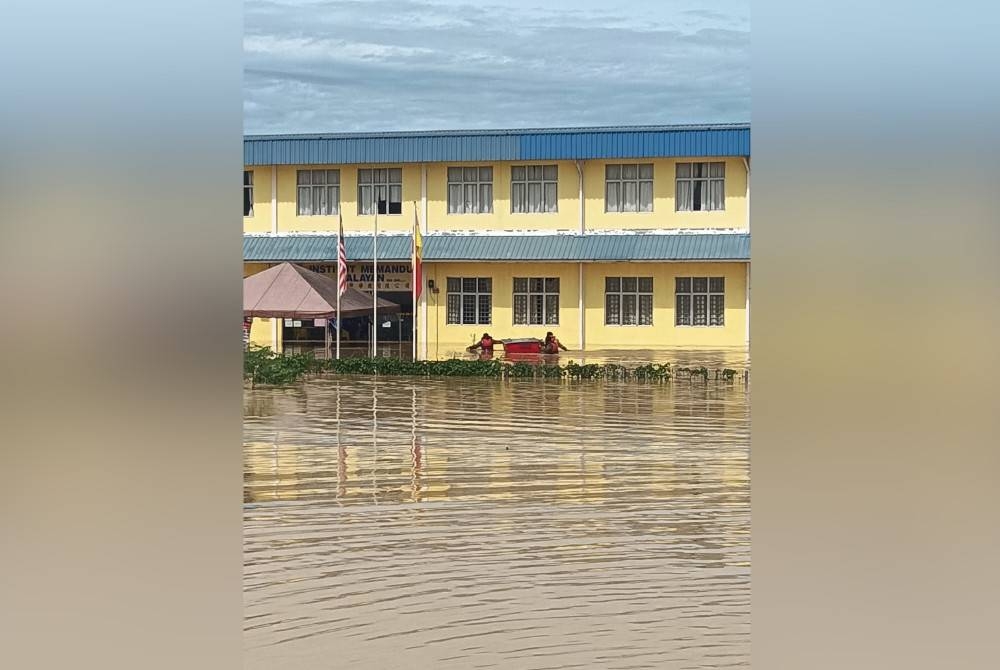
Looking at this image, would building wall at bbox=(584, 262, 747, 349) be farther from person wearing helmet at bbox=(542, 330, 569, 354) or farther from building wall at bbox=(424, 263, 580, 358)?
person wearing helmet at bbox=(542, 330, 569, 354)

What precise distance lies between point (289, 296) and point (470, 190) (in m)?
7.67

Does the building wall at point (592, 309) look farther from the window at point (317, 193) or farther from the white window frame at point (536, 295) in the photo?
the window at point (317, 193)

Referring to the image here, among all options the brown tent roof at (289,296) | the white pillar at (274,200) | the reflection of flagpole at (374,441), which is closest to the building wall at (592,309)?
the white pillar at (274,200)

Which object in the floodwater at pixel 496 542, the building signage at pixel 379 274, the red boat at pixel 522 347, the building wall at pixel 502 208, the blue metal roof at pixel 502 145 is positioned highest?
the blue metal roof at pixel 502 145

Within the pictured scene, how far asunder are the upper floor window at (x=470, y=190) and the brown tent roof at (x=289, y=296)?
655 centimetres

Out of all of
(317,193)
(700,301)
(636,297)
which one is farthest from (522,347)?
(317,193)

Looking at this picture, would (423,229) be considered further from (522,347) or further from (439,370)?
(439,370)

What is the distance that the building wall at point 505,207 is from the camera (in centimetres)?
2856

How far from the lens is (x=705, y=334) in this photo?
93.3 feet
